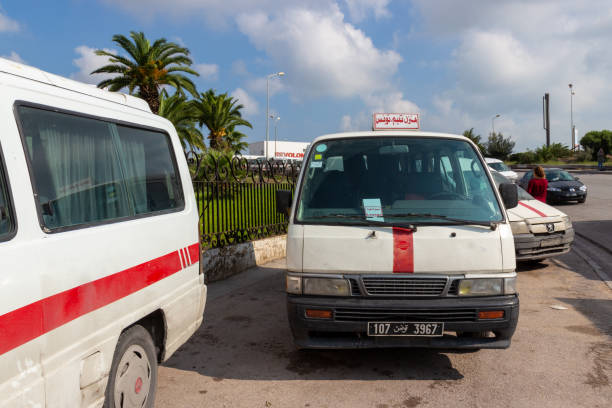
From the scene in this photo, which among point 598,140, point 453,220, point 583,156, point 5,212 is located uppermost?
point 598,140

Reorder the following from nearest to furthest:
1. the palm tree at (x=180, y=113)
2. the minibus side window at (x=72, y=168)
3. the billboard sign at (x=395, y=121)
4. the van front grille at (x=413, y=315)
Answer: the minibus side window at (x=72, y=168)
the van front grille at (x=413, y=315)
the billboard sign at (x=395, y=121)
the palm tree at (x=180, y=113)

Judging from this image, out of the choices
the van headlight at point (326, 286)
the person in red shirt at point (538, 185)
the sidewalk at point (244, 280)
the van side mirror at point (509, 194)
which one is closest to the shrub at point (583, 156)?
the person in red shirt at point (538, 185)

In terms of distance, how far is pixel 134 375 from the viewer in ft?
10.8

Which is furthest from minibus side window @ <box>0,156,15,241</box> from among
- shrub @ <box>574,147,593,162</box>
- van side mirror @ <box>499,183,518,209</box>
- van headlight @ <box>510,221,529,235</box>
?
shrub @ <box>574,147,593,162</box>

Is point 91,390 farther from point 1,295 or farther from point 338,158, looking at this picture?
point 338,158

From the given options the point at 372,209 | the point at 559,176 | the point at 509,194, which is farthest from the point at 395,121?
the point at 559,176

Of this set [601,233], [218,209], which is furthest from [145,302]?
[601,233]

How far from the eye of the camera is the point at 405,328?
4.14m

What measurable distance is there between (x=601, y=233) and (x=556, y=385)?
33.2ft

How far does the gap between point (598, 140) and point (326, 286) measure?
9260 cm

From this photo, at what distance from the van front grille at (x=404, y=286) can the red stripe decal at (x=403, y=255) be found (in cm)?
8

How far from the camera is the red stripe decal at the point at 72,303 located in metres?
2.16

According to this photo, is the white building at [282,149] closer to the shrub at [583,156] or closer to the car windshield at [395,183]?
the shrub at [583,156]

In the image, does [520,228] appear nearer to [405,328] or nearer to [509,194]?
[509,194]
